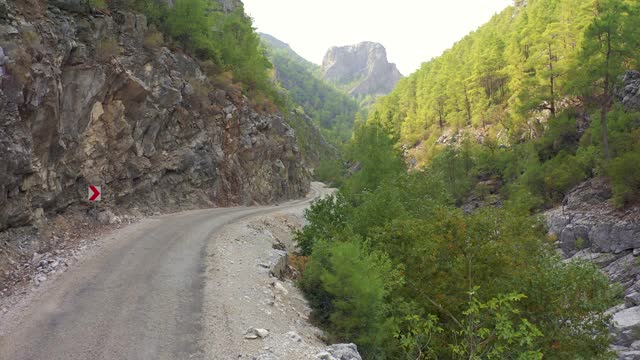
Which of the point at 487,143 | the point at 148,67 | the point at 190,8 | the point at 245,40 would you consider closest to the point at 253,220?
the point at 148,67

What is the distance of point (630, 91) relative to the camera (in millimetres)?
37812

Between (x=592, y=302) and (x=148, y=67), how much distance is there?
2794 centimetres

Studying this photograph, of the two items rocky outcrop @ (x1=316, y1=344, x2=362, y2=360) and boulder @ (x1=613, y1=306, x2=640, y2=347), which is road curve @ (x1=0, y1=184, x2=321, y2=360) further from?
boulder @ (x1=613, y1=306, x2=640, y2=347)

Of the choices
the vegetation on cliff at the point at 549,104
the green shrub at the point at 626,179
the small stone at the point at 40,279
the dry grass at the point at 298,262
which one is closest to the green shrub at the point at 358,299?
the dry grass at the point at 298,262

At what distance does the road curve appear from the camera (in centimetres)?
921

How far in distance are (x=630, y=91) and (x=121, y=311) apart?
1739 inches

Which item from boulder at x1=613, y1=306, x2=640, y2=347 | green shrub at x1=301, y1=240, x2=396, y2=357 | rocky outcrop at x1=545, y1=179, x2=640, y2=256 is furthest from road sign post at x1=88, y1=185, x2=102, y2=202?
rocky outcrop at x1=545, y1=179, x2=640, y2=256

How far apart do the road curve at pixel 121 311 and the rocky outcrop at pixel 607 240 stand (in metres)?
16.0

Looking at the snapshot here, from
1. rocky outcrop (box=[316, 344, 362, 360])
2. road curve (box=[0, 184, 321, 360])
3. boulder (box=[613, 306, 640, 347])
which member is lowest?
boulder (box=[613, 306, 640, 347])

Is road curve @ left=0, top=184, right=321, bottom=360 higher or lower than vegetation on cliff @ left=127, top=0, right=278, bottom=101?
lower

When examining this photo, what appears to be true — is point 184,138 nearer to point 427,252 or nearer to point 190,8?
point 190,8

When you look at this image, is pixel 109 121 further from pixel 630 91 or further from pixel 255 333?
pixel 630 91

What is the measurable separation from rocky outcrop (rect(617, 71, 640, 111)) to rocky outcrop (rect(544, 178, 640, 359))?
361 inches

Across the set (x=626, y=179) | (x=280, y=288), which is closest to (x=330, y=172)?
(x=626, y=179)
